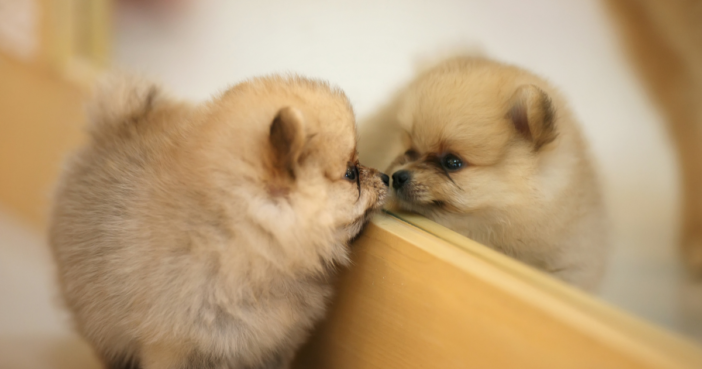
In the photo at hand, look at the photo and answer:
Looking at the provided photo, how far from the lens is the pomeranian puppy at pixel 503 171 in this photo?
1320 millimetres

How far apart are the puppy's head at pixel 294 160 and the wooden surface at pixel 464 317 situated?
0.11m

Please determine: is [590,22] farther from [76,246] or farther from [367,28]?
[76,246]

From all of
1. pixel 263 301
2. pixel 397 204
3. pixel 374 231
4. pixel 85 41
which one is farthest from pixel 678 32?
pixel 85 41

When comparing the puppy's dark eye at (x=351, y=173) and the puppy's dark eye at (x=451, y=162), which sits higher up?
the puppy's dark eye at (x=351, y=173)

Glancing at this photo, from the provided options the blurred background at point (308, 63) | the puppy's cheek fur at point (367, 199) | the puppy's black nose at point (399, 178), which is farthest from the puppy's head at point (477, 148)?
the blurred background at point (308, 63)

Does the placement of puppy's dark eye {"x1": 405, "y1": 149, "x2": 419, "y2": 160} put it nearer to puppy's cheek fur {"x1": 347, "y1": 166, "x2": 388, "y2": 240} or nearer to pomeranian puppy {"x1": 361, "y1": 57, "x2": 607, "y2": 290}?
pomeranian puppy {"x1": 361, "y1": 57, "x2": 607, "y2": 290}

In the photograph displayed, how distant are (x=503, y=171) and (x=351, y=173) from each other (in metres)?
0.46

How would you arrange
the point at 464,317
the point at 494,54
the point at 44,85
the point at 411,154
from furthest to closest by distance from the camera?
the point at 44,85 → the point at 494,54 → the point at 411,154 → the point at 464,317

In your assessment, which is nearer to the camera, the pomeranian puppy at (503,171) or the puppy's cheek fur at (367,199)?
the puppy's cheek fur at (367,199)

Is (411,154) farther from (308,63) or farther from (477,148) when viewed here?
(308,63)

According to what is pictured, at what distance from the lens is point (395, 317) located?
1.04m

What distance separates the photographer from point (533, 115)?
1.27 metres

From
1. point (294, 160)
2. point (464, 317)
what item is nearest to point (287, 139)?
point (294, 160)

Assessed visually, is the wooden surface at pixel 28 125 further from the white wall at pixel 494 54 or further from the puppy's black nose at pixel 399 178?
the puppy's black nose at pixel 399 178
